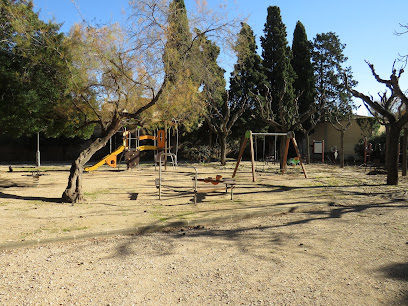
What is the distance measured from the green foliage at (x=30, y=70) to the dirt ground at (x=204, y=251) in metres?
3.60

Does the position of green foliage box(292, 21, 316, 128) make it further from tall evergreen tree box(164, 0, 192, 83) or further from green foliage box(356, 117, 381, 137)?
tall evergreen tree box(164, 0, 192, 83)

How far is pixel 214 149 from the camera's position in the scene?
29.1 m

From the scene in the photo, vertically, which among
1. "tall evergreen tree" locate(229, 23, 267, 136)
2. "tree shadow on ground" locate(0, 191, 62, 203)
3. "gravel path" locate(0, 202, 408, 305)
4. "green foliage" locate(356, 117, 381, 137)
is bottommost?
"gravel path" locate(0, 202, 408, 305)

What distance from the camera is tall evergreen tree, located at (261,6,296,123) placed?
29.9 metres

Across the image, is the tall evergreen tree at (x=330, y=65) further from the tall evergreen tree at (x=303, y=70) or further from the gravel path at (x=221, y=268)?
the gravel path at (x=221, y=268)

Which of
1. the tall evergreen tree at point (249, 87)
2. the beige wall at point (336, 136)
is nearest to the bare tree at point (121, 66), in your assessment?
the tall evergreen tree at point (249, 87)

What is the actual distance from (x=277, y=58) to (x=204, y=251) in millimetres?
28465

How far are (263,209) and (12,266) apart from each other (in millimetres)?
5209

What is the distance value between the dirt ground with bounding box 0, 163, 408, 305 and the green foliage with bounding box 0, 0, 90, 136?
3600mm

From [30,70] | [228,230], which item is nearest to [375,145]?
[228,230]

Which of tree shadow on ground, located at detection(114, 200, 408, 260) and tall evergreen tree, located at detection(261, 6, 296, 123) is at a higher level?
tall evergreen tree, located at detection(261, 6, 296, 123)

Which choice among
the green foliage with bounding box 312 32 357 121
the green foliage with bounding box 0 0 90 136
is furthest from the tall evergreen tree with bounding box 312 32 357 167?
the green foliage with bounding box 0 0 90 136

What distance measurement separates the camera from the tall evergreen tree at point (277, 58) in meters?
29.9

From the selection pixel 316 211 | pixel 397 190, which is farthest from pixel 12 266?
pixel 397 190
